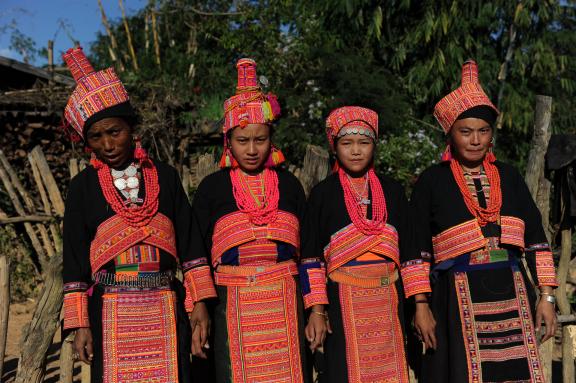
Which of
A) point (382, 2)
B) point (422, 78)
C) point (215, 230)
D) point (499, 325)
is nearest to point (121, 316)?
point (215, 230)

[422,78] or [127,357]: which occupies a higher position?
[422,78]

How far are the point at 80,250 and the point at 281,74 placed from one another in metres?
8.72

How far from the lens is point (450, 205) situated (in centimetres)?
339

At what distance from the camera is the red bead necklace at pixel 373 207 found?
129 inches

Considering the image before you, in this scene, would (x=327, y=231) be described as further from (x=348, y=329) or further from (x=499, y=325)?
(x=499, y=325)

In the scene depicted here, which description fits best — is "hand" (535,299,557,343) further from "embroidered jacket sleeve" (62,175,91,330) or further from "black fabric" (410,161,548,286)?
"embroidered jacket sleeve" (62,175,91,330)

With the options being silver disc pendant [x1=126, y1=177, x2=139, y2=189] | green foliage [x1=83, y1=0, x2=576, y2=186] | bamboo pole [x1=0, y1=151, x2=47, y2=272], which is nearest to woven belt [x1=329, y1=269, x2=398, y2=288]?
silver disc pendant [x1=126, y1=177, x2=139, y2=189]

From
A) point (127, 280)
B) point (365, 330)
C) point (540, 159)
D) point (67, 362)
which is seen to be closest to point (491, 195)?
point (365, 330)

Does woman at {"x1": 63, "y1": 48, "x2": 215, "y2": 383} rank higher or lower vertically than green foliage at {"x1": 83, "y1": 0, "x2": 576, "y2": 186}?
lower

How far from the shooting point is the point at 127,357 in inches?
115

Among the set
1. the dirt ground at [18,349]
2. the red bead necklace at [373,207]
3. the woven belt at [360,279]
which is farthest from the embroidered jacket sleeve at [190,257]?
the dirt ground at [18,349]

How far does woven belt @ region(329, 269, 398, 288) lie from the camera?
3.25 m

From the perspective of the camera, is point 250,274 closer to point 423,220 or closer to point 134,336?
point 134,336

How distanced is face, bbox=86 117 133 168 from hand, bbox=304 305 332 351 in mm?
1300
